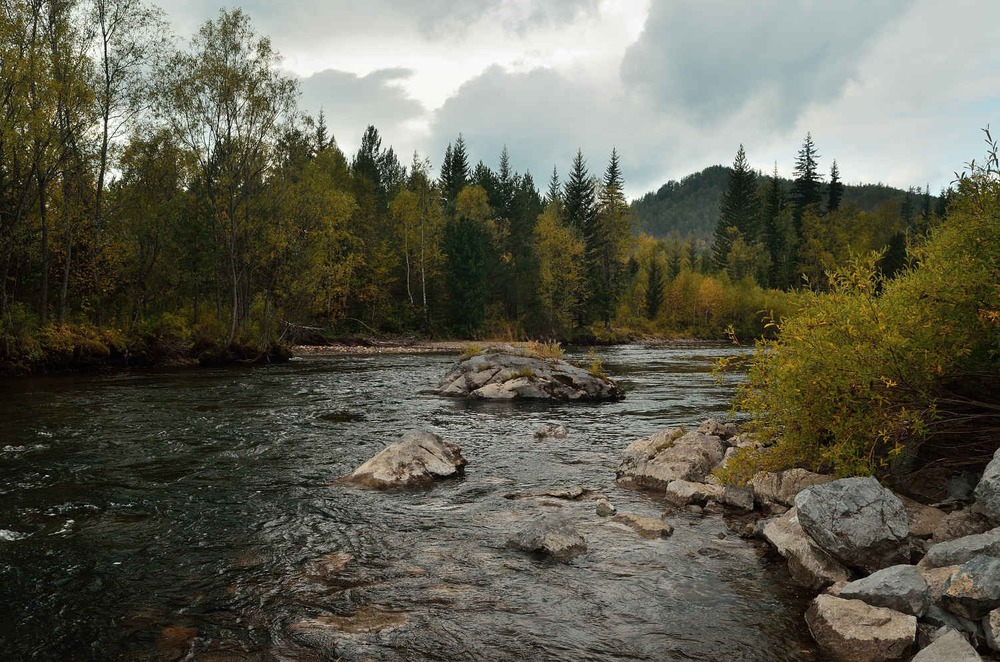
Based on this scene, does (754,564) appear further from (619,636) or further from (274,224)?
(274,224)

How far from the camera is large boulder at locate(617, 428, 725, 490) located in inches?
420

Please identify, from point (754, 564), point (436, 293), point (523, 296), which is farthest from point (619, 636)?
point (523, 296)

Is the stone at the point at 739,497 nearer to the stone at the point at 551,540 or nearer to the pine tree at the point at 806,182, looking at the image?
the stone at the point at 551,540

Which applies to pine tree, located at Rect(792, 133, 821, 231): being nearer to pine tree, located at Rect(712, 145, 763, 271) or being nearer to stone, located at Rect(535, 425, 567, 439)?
pine tree, located at Rect(712, 145, 763, 271)

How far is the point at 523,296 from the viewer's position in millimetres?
71188

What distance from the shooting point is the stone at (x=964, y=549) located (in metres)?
5.50

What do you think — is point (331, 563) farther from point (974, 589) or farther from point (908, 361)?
point (908, 361)

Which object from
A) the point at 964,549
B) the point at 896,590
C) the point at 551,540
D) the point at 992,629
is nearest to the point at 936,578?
the point at 964,549

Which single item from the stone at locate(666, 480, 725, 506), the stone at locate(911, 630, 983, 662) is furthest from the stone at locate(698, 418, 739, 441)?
the stone at locate(911, 630, 983, 662)

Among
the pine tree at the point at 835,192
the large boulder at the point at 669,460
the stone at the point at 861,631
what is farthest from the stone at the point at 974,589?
the pine tree at the point at 835,192

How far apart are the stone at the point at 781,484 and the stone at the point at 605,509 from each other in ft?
7.25

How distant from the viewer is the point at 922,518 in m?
7.23

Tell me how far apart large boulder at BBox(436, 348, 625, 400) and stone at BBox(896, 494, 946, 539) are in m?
15.0

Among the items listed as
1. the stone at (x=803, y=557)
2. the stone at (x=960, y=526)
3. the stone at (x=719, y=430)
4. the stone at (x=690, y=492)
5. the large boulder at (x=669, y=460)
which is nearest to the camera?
the stone at (x=803, y=557)
